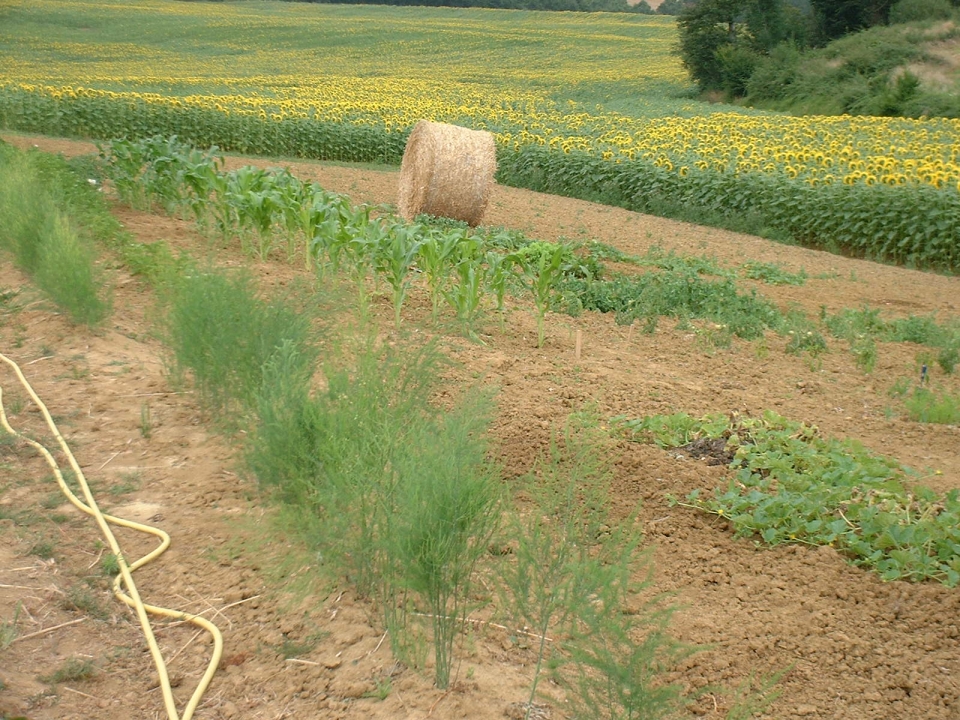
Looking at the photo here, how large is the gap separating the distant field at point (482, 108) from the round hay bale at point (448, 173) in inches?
132

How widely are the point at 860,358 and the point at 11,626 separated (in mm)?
5477

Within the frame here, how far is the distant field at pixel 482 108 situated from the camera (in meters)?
13.1

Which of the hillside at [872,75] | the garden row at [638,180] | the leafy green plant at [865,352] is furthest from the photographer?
the hillside at [872,75]

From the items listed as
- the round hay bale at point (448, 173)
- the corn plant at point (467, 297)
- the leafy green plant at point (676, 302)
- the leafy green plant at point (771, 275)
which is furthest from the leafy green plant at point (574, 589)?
the round hay bale at point (448, 173)

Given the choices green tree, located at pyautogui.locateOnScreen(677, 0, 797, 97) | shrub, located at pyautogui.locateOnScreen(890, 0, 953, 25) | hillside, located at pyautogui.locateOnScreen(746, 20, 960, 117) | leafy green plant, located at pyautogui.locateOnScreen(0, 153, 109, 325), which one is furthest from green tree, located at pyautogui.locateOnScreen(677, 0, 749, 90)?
leafy green plant, located at pyautogui.locateOnScreen(0, 153, 109, 325)

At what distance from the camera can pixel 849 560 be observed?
12.3ft

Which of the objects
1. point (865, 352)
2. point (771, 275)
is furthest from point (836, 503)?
point (771, 275)

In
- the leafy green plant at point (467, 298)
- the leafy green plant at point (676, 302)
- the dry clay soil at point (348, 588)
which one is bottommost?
the leafy green plant at point (676, 302)

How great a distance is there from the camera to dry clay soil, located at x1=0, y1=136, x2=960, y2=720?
2.95m

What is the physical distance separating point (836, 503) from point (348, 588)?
6.55 feet

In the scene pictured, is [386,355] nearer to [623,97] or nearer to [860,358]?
[860,358]

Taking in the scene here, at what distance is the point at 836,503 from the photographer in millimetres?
3963

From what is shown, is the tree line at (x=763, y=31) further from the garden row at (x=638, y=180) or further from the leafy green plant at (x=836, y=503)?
the leafy green plant at (x=836, y=503)

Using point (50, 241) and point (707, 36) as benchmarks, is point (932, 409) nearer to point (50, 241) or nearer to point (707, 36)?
point (50, 241)
